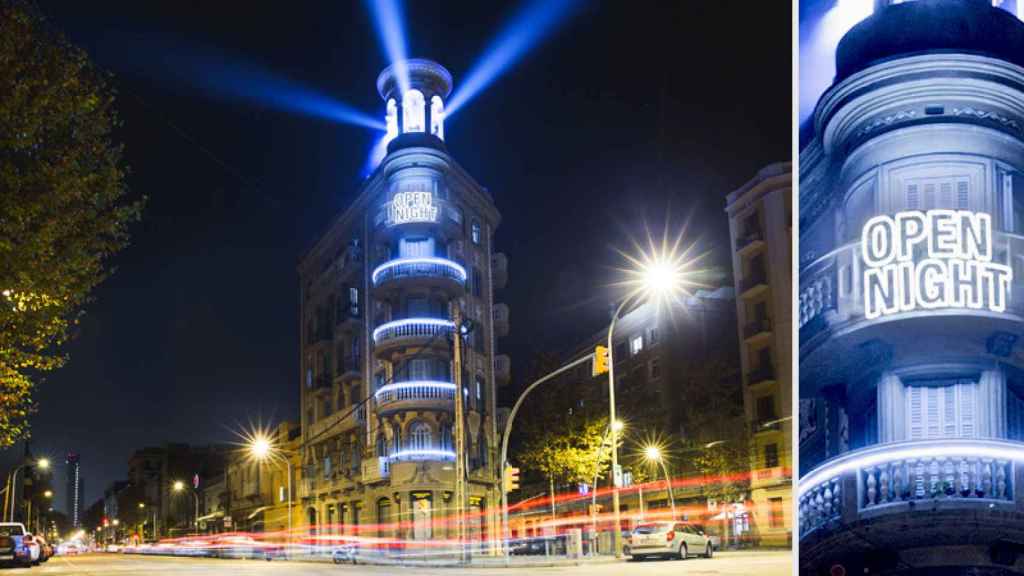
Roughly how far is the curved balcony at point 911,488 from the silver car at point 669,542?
476 inches

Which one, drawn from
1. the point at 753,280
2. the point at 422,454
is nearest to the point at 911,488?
the point at 753,280

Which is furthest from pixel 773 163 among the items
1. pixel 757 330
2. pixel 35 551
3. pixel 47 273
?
pixel 35 551

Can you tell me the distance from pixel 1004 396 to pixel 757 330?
17.8m

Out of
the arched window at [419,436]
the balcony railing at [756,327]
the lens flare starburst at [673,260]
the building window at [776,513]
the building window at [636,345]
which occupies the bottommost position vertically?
the building window at [776,513]

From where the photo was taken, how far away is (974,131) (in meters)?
9.52

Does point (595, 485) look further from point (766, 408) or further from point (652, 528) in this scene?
point (652, 528)

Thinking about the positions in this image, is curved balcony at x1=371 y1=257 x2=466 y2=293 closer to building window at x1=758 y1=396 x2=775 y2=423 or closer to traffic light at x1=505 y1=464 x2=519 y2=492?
building window at x1=758 y1=396 x2=775 y2=423

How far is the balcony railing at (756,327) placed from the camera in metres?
25.0

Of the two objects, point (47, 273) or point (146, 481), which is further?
point (146, 481)

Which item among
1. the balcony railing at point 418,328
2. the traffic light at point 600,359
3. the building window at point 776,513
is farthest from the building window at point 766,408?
the balcony railing at point 418,328

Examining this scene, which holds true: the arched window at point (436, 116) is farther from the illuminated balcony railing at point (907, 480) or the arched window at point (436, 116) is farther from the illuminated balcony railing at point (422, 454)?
the illuminated balcony railing at point (907, 480)

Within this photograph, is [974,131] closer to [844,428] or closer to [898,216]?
[898,216]

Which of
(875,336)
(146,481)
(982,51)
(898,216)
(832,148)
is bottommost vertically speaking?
(146,481)

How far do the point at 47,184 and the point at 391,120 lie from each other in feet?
106
